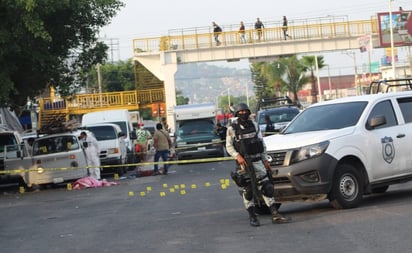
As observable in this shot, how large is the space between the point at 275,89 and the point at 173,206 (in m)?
67.8

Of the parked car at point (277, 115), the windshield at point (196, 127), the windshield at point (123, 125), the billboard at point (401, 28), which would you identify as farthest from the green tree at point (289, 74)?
the parked car at point (277, 115)

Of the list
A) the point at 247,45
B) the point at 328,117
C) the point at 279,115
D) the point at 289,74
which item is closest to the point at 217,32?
the point at 247,45

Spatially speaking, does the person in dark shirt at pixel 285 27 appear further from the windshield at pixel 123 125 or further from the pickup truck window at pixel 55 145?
the pickup truck window at pixel 55 145

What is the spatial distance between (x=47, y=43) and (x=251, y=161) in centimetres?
1442

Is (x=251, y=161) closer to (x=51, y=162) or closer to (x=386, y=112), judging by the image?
(x=386, y=112)

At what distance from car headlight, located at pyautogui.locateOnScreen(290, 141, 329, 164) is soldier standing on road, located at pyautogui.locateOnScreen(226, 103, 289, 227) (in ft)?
2.29

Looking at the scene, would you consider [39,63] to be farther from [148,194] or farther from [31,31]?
[148,194]

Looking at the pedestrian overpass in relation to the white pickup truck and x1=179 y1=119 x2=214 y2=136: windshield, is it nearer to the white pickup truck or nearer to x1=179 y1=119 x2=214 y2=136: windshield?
x1=179 y1=119 x2=214 y2=136: windshield

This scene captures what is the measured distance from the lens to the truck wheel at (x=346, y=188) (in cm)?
→ 1206

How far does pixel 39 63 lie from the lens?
24031 millimetres

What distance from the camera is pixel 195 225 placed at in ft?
39.4

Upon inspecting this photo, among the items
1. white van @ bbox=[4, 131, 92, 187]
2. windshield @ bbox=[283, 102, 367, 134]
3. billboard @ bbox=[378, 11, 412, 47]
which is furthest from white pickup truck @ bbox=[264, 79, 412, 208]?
billboard @ bbox=[378, 11, 412, 47]

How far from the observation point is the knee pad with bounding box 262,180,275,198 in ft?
37.2

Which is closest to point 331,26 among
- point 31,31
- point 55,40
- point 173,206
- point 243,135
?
point 55,40
